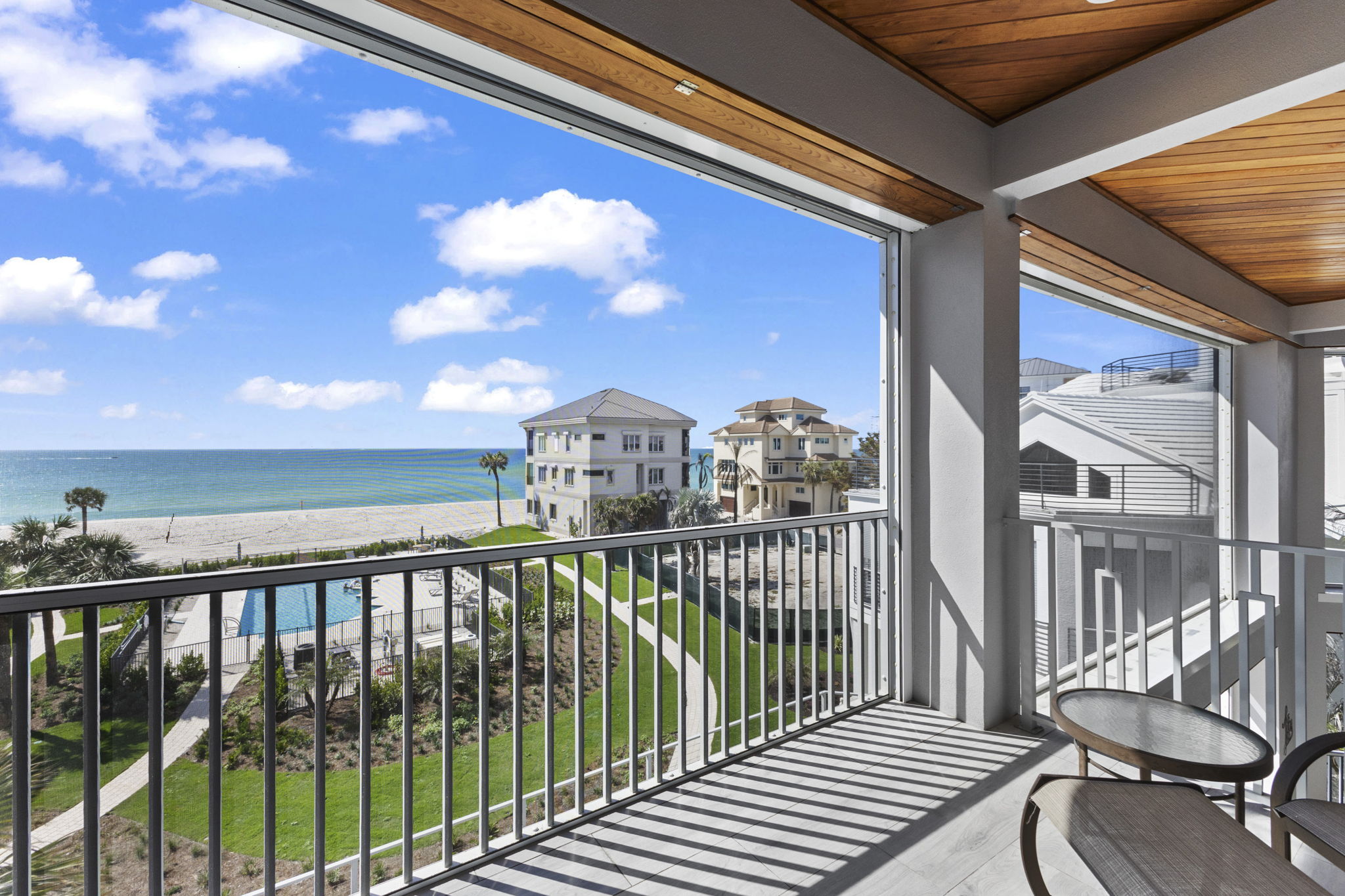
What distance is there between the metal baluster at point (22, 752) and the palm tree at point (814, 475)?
240 cm

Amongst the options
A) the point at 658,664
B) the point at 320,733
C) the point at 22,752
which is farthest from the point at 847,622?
the point at 22,752

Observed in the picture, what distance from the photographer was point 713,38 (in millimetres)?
1690

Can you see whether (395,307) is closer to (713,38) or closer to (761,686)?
(713,38)

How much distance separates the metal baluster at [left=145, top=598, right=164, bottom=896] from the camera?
1300 mm

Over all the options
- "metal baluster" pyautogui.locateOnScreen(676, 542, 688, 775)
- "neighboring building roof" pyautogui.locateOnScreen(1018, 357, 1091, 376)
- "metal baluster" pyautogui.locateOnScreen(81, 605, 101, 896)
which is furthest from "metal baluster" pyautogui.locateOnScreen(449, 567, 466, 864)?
"neighboring building roof" pyautogui.locateOnScreen(1018, 357, 1091, 376)

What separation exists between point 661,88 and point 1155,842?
2.13 meters

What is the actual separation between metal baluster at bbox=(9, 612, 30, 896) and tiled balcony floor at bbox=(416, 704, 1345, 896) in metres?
0.87

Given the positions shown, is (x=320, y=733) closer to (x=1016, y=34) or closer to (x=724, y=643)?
(x=724, y=643)

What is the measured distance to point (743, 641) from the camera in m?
2.38

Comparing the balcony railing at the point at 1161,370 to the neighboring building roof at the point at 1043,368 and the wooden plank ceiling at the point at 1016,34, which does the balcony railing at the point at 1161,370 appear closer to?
the neighboring building roof at the point at 1043,368

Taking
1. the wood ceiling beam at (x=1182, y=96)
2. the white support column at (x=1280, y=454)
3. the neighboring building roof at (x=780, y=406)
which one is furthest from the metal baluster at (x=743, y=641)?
the white support column at (x=1280, y=454)

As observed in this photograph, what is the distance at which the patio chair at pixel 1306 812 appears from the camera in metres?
1.21

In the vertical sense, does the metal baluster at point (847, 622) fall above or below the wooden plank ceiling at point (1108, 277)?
below

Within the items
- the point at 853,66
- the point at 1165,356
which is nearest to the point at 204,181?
the point at 853,66
